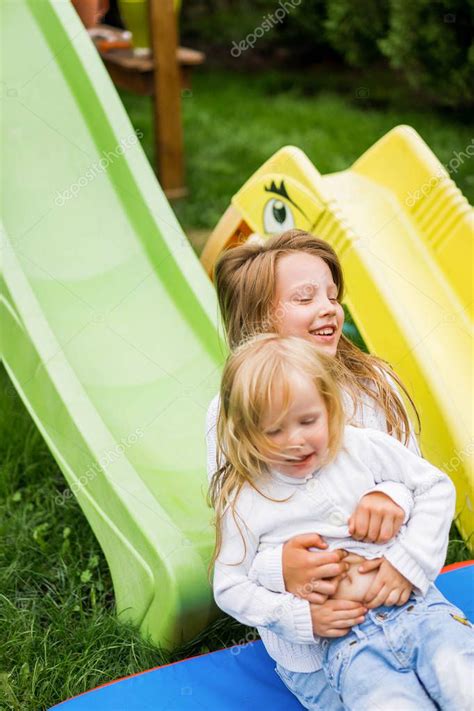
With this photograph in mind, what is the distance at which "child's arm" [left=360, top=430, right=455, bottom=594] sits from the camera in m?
1.79

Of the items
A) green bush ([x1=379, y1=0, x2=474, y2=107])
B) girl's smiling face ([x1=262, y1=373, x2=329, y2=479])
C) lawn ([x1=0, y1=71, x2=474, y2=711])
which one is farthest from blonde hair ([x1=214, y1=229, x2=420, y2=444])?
green bush ([x1=379, y1=0, x2=474, y2=107])

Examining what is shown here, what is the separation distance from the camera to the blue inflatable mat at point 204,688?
1971 mm

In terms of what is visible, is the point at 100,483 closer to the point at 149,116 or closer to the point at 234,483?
the point at 234,483

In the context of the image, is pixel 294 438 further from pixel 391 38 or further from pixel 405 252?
pixel 391 38

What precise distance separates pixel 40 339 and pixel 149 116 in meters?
5.24

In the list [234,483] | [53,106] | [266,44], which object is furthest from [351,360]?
[266,44]

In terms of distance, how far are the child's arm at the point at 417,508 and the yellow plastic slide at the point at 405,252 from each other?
0.75 m

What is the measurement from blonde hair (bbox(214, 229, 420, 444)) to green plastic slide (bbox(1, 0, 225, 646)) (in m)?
0.54

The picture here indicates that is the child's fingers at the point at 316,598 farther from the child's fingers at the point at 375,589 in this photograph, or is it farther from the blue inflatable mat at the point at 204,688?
the blue inflatable mat at the point at 204,688

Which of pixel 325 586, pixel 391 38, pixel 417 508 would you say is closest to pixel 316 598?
pixel 325 586

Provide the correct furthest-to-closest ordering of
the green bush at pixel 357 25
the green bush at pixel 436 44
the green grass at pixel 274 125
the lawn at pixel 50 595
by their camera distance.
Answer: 1. the green bush at pixel 357 25
2. the green bush at pixel 436 44
3. the green grass at pixel 274 125
4. the lawn at pixel 50 595

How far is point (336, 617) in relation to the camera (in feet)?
5.76

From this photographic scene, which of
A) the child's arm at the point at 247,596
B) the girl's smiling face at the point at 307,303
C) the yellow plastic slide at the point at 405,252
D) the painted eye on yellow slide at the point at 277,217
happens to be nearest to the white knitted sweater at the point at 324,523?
the child's arm at the point at 247,596

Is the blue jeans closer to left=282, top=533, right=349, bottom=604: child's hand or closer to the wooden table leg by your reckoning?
left=282, top=533, right=349, bottom=604: child's hand
